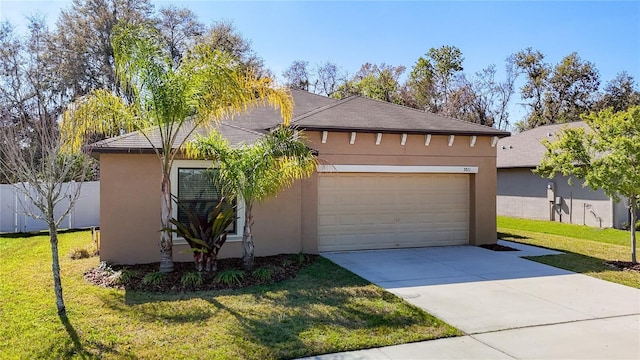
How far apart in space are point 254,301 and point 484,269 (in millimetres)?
4928

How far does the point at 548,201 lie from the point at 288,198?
13672 mm

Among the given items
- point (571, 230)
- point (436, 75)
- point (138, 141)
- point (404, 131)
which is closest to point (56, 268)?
point (138, 141)

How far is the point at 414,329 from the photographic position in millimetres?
5363

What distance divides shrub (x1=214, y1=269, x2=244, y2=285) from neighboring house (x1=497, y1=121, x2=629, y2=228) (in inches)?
539

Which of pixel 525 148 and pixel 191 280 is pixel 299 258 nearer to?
pixel 191 280

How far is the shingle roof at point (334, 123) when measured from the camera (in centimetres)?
893

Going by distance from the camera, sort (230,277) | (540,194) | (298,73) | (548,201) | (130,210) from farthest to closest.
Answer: (298,73) → (540,194) → (548,201) → (130,210) → (230,277)

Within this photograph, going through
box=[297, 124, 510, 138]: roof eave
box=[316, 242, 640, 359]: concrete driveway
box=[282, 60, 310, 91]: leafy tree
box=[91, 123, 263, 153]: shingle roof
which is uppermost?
box=[282, 60, 310, 91]: leafy tree

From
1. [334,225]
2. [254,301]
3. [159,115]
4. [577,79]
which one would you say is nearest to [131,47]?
[159,115]

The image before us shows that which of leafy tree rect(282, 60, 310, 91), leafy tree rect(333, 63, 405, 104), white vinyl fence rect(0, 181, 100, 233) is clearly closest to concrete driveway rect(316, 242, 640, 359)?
white vinyl fence rect(0, 181, 100, 233)

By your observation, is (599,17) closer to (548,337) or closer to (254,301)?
(548,337)

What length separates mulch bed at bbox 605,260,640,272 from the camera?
9.03 meters

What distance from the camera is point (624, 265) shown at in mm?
9328

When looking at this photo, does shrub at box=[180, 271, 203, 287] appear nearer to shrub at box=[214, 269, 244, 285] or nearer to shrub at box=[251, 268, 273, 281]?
shrub at box=[214, 269, 244, 285]
